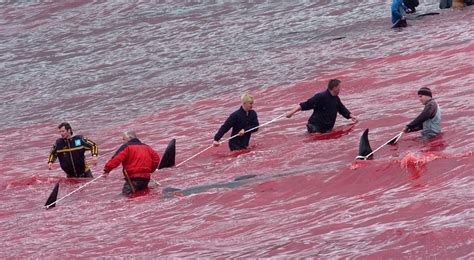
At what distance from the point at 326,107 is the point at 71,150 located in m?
5.21

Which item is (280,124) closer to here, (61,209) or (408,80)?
(408,80)

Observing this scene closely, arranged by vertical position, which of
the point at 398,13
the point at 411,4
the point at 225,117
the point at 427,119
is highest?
the point at 427,119

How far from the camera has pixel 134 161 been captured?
18.4 m

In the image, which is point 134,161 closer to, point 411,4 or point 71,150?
point 71,150

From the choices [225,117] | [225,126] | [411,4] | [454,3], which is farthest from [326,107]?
[411,4]

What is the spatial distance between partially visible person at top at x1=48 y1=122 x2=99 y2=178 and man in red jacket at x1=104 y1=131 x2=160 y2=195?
2.18 metres

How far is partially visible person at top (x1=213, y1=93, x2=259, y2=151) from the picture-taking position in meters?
20.8

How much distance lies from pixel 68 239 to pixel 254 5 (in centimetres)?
2881

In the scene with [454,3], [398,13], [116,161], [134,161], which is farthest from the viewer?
[454,3]

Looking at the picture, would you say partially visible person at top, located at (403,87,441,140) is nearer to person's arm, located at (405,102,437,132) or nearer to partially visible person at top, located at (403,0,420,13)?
person's arm, located at (405,102,437,132)

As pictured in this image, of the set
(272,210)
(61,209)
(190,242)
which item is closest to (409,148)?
(272,210)

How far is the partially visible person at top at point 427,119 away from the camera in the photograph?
723 inches

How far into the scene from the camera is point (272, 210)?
16.1m

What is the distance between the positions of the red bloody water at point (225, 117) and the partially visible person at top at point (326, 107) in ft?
1.15
